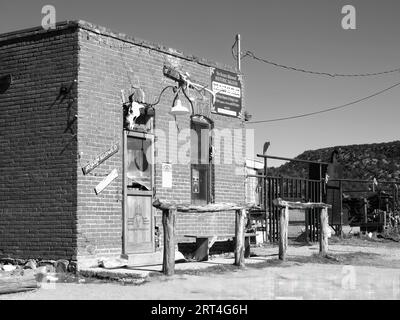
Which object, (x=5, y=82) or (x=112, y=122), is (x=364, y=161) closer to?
(x=112, y=122)

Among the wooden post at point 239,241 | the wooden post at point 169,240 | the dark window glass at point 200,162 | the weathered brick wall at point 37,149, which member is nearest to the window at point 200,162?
the dark window glass at point 200,162

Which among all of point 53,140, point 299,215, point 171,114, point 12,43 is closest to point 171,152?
point 171,114

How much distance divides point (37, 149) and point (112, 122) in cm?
152

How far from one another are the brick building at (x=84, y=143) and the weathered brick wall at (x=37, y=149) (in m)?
0.02

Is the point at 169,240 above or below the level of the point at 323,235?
above

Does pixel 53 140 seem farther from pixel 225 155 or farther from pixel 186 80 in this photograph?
pixel 225 155

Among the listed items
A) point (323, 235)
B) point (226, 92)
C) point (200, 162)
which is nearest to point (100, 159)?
point (200, 162)

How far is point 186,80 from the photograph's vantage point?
13773 millimetres

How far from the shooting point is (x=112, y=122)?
1206 centimetres

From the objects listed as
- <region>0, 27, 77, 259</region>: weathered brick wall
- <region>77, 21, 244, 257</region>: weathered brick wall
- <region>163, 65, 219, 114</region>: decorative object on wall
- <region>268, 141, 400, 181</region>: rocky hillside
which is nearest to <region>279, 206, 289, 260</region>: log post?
<region>77, 21, 244, 257</region>: weathered brick wall

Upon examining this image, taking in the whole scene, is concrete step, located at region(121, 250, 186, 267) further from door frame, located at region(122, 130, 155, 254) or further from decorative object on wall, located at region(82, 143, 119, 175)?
decorative object on wall, located at region(82, 143, 119, 175)

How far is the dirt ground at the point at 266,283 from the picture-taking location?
8.45 m

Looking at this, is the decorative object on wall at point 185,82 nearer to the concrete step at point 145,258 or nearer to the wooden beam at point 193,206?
the wooden beam at point 193,206

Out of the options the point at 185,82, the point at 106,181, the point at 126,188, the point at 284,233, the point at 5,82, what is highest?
the point at 185,82
